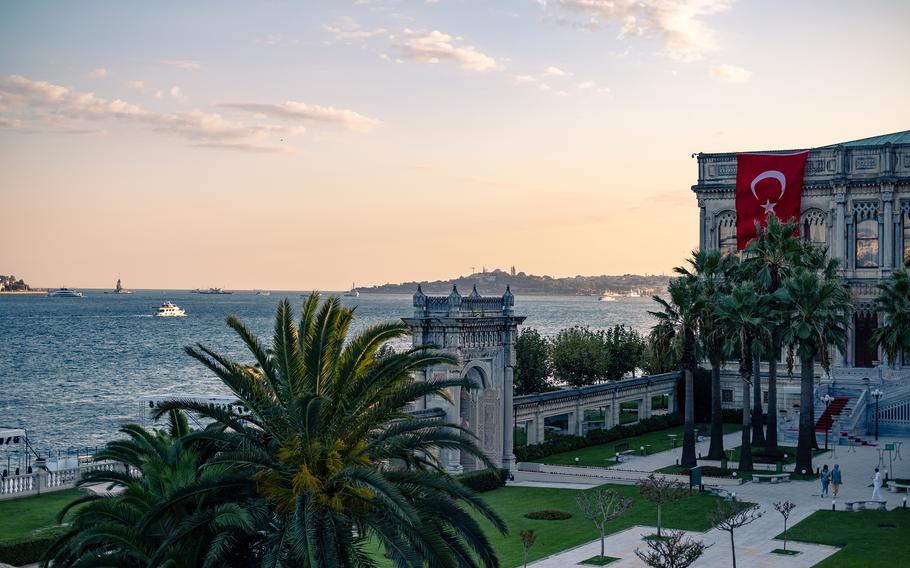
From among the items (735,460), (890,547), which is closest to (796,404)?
(735,460)

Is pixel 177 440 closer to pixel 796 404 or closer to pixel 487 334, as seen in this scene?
pixel 487 334

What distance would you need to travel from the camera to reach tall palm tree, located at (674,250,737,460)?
49.1 m

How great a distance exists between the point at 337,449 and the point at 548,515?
18.3 m

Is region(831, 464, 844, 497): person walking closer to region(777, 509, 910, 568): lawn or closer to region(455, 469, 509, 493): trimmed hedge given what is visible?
region(777, 509, 910, 568): lawn

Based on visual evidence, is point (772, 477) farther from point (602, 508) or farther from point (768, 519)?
point (602, 508)

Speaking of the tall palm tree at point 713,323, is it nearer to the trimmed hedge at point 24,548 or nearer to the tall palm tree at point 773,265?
the tall palm tree at point 773,265

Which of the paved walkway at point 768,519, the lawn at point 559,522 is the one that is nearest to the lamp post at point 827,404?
the paved walkway at point 768,519

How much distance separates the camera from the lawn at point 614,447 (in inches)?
2077

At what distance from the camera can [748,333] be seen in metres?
49.5

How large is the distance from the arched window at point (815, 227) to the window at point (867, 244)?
208cm

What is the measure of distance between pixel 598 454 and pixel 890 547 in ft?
73.5

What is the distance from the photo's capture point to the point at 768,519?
38.5 m

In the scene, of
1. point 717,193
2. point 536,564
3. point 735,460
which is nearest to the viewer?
point 536,564

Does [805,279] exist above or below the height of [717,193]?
below
